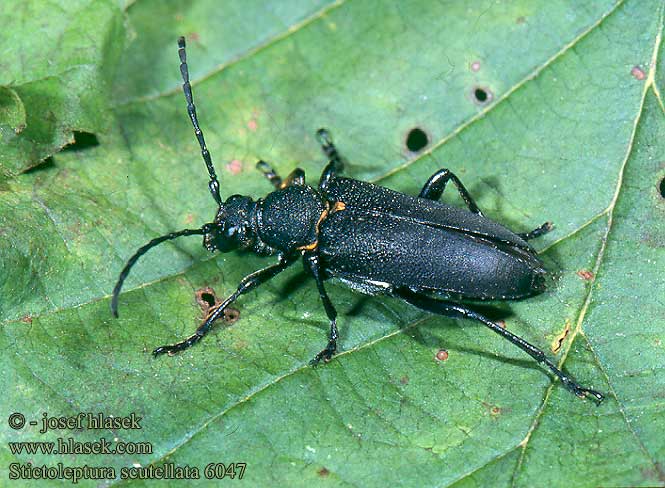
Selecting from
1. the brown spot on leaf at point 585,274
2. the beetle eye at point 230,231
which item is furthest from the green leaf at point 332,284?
the beetle eye at point 230,231

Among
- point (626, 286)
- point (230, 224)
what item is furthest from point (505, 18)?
point (230, 224)

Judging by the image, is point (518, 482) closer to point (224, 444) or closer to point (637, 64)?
point (224, 444)

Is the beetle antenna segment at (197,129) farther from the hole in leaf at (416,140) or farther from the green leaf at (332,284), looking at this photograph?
the hole in leaf at (416,140)

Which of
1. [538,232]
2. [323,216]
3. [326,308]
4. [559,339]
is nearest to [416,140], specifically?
[323,216]

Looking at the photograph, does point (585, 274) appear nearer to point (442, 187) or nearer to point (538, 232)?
point (538, 232)

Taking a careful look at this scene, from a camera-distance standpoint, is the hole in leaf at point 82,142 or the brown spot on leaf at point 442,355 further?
the hole in leaf at point 82,142

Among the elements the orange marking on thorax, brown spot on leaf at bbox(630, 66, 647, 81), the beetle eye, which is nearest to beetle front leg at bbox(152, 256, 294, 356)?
Result: the orange marking on thorax

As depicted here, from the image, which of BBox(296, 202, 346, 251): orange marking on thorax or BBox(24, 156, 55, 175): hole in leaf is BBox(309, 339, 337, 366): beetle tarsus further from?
BBox(24, 156, 55, 175): hole in leaf
